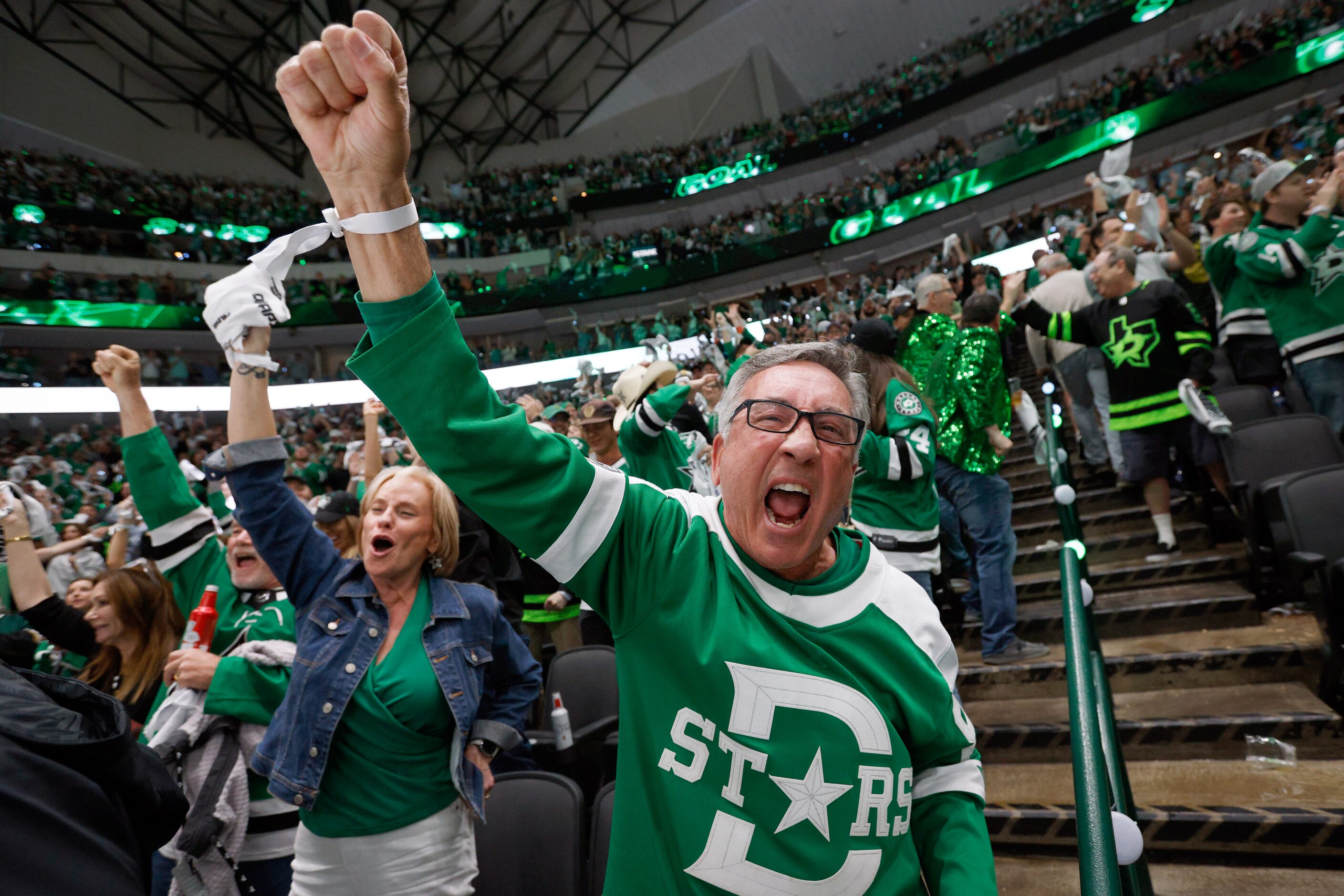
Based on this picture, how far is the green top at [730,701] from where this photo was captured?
98cm

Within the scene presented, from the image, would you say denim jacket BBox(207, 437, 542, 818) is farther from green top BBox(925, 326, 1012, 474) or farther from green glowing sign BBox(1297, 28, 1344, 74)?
green glowing sign BBox(1297, 28, 1344, 74)

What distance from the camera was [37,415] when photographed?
1672 centimetres

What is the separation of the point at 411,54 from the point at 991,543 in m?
26.8

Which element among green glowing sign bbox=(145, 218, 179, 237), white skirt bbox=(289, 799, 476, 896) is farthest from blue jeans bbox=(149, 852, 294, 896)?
green glowing sign bbox=(145, 218, 179, 237)

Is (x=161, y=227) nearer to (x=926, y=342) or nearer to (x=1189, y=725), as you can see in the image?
(x=926, y=342)

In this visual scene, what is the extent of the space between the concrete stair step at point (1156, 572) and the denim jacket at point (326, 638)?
299 centimetres

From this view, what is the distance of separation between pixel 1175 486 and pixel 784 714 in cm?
506

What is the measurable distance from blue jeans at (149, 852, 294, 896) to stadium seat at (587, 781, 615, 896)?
2.59 ft

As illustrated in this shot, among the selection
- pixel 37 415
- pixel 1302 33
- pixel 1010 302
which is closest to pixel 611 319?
pixel 37 415

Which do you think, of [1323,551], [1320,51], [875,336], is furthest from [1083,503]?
[1320,51]

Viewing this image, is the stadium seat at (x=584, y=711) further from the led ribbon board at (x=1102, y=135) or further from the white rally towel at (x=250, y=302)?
the led ribbon board at (x=1102, y=135)

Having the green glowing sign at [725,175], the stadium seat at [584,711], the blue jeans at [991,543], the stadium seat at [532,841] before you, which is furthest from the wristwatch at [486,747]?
the green glowing sign at [725,175]

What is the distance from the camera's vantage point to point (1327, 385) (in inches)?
145

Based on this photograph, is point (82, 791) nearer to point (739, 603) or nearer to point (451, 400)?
point (451, 400)
